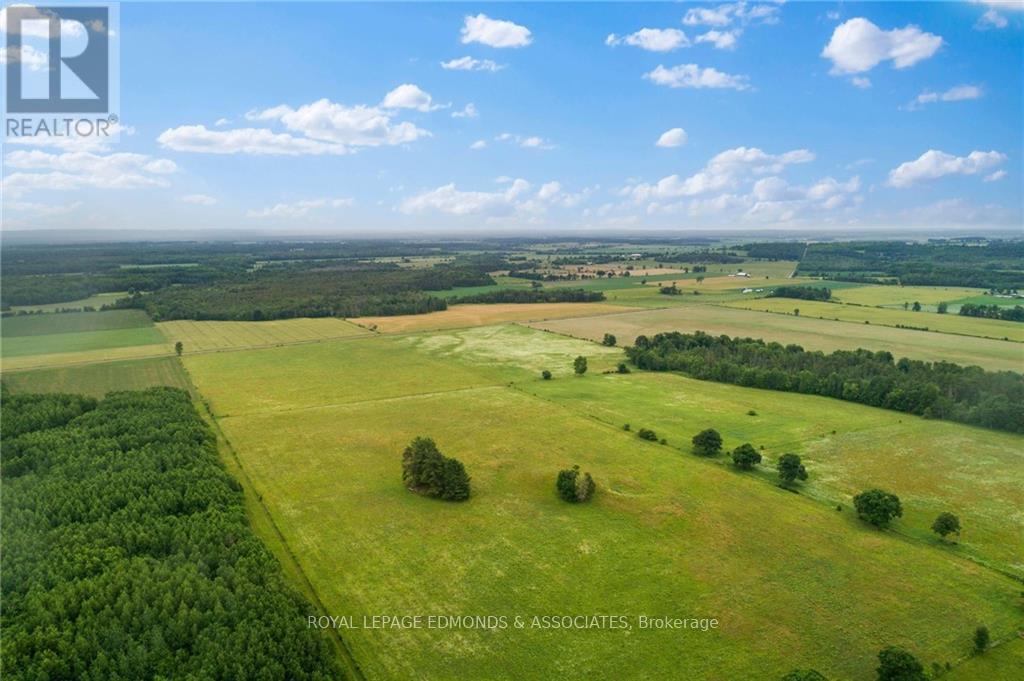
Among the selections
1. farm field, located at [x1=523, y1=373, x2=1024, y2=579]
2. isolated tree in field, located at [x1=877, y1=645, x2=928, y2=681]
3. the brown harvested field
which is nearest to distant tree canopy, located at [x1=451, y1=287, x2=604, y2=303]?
the brown harvested field

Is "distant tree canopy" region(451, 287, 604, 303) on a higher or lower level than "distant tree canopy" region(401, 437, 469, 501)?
higher

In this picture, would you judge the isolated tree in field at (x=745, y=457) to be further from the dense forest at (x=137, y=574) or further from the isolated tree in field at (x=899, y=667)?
the dense forest at (x=137, y=574)

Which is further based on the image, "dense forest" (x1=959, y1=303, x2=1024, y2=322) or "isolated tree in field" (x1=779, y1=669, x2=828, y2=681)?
"dense forest" (x1=959, y1=303, x2=1024, y2=322)

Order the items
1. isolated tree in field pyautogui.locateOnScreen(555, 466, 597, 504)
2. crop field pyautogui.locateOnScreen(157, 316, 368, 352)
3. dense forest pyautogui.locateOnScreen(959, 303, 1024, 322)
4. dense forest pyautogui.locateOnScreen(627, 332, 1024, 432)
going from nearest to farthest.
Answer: isolated tree in field pyautogui.locateOnScreen(555, 466, 597, 504), dense forest pyautogui.locateOnScreen(627, 332, 1024, 432), crop field pyautogui.locateOnScreen(157, 316, 368, 352), dense forest pyautogui.locateOnScreen(959, 303, 1024, 322)

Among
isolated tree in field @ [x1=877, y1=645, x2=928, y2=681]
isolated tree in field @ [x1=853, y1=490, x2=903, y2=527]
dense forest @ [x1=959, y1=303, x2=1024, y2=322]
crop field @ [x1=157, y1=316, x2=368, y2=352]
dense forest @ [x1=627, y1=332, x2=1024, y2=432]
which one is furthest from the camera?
dense forest @ [x1=959, y1=303, x2=1024, y2=322]

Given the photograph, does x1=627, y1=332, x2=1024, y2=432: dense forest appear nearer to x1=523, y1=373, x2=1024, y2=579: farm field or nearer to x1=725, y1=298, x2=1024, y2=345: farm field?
x1=523, y1=373, x2=1024, y2=579: farm field

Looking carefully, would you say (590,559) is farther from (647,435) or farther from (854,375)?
(854,375)

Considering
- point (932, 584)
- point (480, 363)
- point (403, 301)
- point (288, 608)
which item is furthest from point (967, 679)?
point (403, 301)

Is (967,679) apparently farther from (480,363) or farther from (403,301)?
(403,301)
